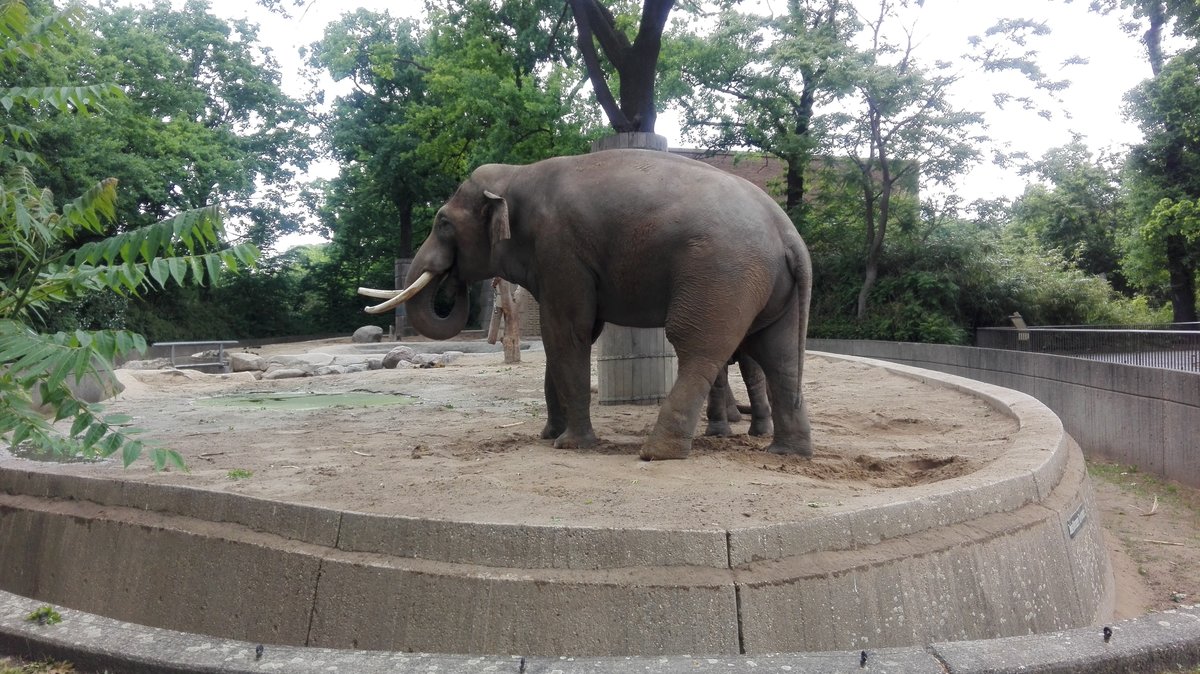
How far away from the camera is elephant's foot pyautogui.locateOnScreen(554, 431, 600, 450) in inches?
259

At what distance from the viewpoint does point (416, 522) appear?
161 inches

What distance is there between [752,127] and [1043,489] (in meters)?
21.6

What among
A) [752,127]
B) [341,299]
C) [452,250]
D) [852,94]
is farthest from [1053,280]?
[341,299]

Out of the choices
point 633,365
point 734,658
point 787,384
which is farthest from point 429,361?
point 734,658

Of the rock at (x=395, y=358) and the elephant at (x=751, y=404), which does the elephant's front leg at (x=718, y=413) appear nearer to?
the elephant at (x=751, y=404)

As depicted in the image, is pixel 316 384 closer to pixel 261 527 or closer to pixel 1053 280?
pixel 261 527

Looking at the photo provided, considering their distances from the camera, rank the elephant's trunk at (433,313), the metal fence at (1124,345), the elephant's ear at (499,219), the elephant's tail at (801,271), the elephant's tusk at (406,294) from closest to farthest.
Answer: the elephant's tail at (801,271) → the elephant's ear at (499,219) → the elephant's tusk at (406,294) → the elephant's trunk at (433,313) → the metal fence at (1124,345)

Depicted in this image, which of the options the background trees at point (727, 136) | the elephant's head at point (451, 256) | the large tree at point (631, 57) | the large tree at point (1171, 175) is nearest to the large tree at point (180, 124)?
the background trees at point (727, 136)

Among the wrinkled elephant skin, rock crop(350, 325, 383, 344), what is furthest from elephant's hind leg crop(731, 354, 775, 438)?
rock crop(350, 325, 383, 344)

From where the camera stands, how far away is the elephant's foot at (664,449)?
5863 mm

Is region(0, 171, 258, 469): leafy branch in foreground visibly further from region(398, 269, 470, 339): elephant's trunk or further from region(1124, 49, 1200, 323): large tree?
region(1124, 49, 1200, 323): large tree

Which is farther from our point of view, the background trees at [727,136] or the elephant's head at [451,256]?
the background trees at [727,136]

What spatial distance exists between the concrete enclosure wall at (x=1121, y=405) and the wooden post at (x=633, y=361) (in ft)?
16.7

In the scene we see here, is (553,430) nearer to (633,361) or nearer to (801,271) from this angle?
(801,271)
